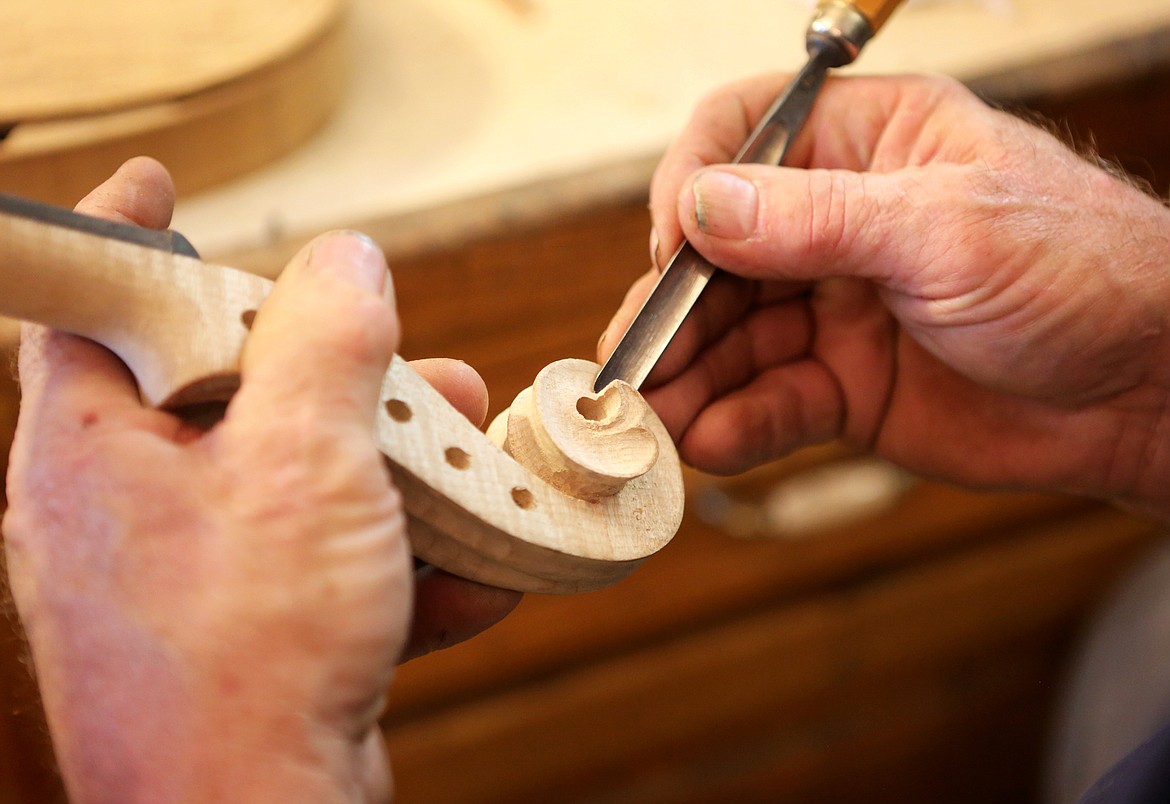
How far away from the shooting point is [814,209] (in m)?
0.50

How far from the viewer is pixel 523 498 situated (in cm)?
40

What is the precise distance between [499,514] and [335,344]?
10 cm

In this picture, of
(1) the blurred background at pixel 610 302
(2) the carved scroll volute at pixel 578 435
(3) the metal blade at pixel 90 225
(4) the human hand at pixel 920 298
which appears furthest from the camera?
(1) the blurred background at pixel 610 302

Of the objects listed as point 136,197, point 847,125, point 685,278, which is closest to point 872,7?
point 847,125

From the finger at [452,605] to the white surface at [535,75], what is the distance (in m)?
0.30

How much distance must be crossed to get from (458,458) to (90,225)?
149mm

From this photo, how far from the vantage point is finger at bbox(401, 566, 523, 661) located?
1.43 feet

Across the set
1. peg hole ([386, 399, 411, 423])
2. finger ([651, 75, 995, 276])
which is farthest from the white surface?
peg hole ([386, 399, 411, 423])

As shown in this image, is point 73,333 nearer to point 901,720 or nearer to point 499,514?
point 499,514

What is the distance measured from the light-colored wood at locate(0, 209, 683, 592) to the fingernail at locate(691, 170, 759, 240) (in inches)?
4.3

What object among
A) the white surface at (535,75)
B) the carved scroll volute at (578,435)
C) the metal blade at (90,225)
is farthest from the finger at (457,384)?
the white surface at (535,75)

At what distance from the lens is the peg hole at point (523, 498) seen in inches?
15.7

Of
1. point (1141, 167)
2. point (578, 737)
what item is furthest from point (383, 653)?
point (1141, 167)

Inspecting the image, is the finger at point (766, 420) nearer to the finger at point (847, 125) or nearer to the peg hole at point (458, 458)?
the finger at point (847, 125)
